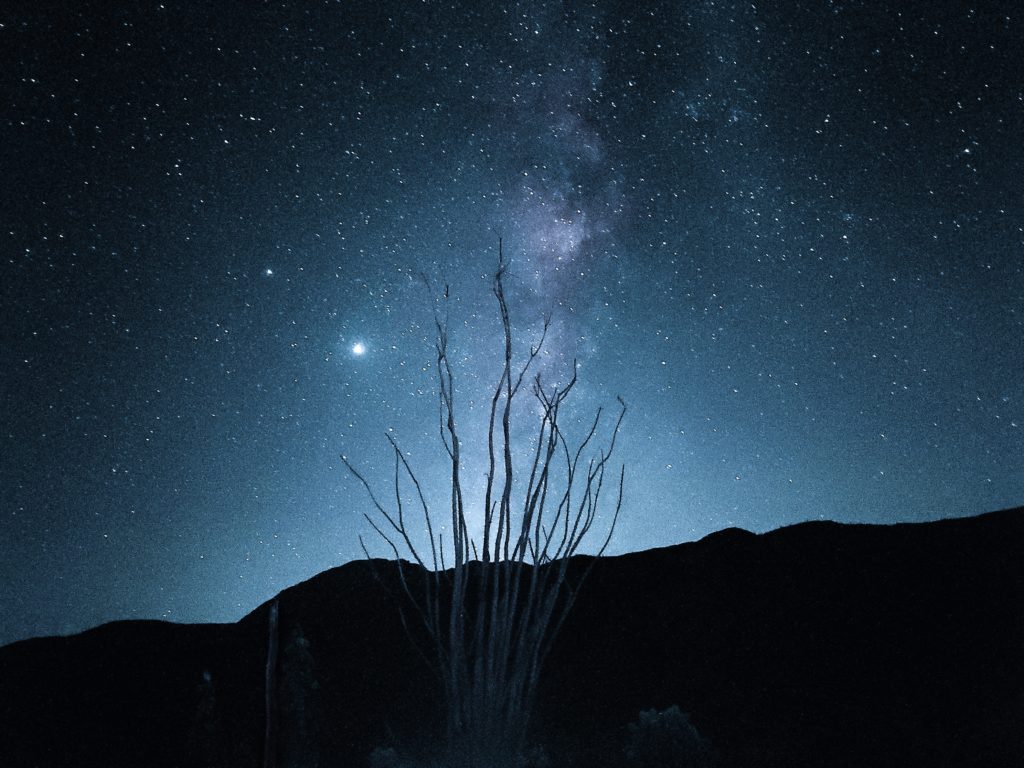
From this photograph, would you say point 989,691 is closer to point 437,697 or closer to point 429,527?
point 437,697

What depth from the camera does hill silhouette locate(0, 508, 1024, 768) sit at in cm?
495

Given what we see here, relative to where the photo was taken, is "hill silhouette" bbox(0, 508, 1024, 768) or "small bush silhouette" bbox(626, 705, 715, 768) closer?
"small bush silhouette" bbox(626, 705, 715, 768)

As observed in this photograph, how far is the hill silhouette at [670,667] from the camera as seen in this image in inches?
195

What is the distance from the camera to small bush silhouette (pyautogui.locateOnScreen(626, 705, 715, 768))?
3539 mm

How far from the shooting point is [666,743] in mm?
3572

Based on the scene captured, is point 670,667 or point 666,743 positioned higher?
point 670,667

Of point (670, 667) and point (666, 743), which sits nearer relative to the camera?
point (666, 743)

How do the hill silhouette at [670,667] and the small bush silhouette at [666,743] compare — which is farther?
the hill silhouette at [670,667]

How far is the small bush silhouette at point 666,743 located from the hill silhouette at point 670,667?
146 centimetres

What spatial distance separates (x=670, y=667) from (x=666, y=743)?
261 cm

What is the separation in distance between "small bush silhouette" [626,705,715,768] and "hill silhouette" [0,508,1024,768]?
1461 millimetres

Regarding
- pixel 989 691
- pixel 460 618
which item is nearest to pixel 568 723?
pixel 989 691

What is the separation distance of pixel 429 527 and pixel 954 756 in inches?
181

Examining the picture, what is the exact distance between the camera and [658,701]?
579 cm
